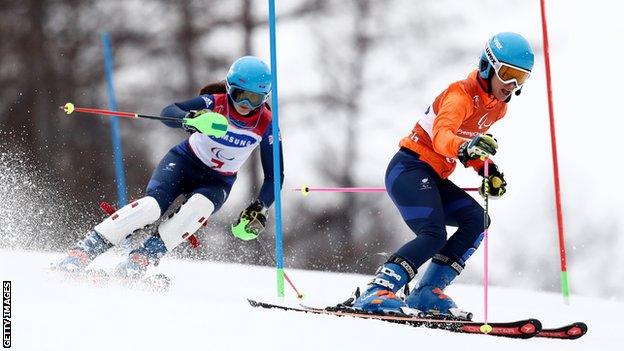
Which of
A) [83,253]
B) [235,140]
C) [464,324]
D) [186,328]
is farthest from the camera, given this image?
[235,140]

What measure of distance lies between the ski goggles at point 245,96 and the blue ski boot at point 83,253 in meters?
1.09

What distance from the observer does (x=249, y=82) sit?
6.34 m

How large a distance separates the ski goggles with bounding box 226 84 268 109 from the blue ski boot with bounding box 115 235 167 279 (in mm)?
924

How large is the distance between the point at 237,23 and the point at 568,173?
266 inches

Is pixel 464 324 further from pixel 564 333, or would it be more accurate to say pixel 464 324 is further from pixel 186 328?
pixel 186 328

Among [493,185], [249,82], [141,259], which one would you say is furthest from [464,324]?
[141,259]

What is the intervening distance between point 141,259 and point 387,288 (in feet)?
5.67

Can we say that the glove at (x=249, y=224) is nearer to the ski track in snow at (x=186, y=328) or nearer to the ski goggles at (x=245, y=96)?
the ski goggles at (x=245, y=96)

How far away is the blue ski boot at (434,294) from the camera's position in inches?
221

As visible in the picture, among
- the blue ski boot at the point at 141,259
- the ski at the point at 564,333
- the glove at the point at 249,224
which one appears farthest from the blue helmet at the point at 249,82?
the ski at the point at 564,333

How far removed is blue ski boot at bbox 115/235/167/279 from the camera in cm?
637

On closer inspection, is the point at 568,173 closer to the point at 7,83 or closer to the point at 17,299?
the point at 7,83

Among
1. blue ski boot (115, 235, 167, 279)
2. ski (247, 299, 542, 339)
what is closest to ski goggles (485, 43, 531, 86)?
ski (247, 299, 542, 339)

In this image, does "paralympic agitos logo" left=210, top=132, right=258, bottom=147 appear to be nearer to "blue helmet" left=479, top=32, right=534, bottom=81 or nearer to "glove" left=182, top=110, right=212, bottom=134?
"glove" left=182, top=110, right=212, bottom=134
